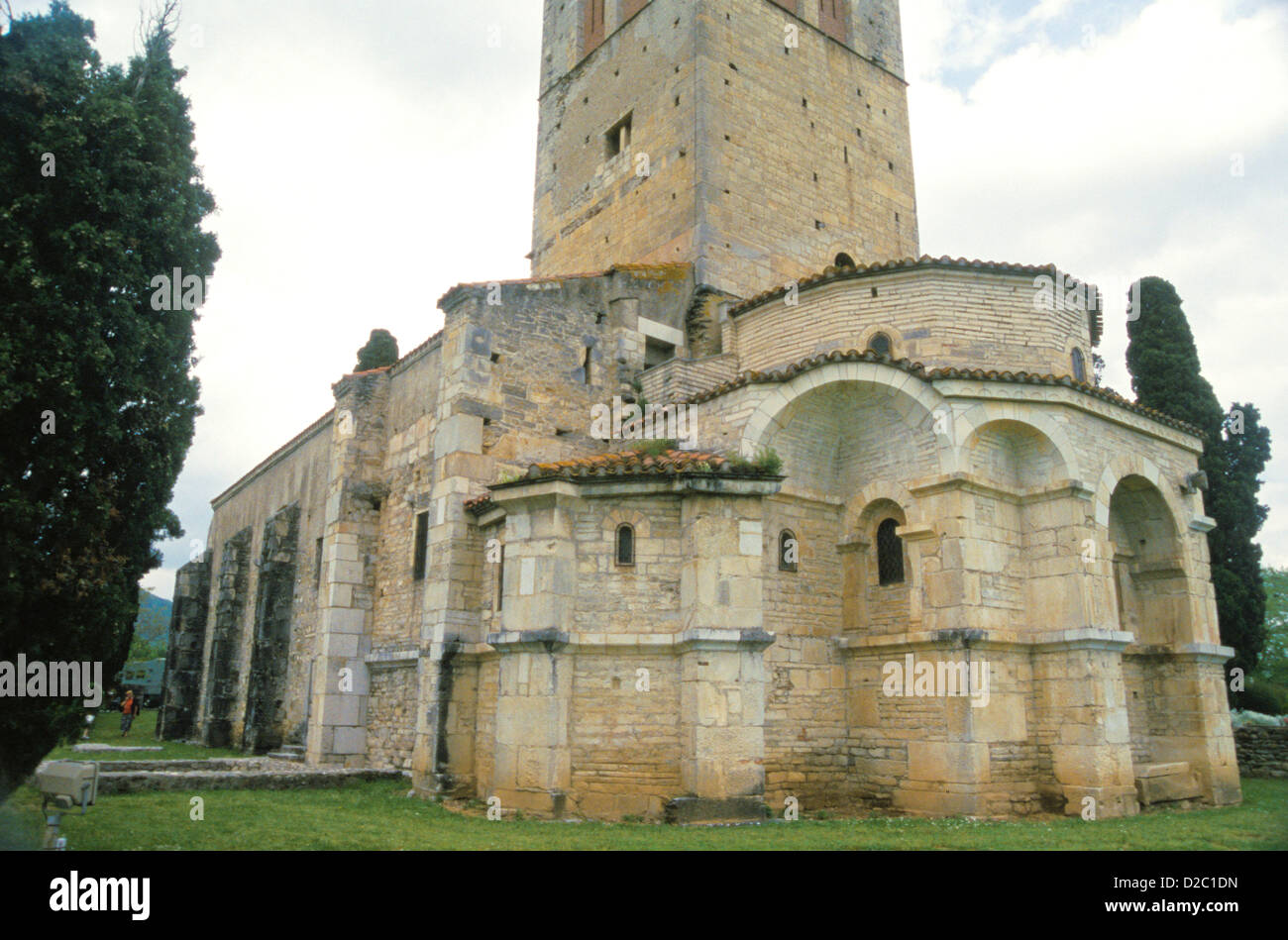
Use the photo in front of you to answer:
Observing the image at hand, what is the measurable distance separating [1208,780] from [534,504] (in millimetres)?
11655

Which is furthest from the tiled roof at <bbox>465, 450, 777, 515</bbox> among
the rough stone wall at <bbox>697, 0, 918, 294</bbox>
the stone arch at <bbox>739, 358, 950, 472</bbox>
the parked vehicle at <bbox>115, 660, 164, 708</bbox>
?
the parked vehicle at <bbox>115, 660, 164, 708</bbox>

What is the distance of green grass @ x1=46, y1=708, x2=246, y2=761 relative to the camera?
2022cm

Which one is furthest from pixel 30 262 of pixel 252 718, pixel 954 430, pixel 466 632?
pixel 252 718

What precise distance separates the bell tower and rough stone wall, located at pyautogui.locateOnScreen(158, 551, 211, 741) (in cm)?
1707

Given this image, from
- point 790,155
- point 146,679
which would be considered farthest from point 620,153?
point 146,679

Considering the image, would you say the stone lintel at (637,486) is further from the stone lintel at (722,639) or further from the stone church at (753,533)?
the stone lintel at (722,639)

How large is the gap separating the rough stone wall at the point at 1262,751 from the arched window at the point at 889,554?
35.1ft

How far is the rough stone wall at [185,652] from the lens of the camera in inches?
1141

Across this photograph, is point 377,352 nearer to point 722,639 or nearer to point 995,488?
point 722,639

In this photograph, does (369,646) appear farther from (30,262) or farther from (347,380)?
(30,262)

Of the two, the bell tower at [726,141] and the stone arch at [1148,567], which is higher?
the bell tower at [726,141]

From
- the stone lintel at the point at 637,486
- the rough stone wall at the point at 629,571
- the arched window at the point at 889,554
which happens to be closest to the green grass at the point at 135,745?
the stone lintel at the point at 637,486

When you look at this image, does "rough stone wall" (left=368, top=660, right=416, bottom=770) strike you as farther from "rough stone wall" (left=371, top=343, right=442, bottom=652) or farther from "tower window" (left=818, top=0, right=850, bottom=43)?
"tower window" (left=818, top=0, right=850, bottom=43)

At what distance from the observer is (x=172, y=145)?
11.5 metres
